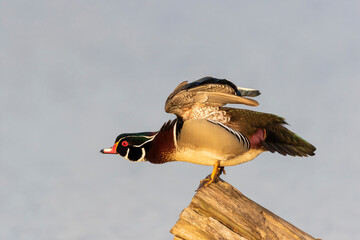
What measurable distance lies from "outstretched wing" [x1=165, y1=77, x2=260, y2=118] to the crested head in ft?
1.65

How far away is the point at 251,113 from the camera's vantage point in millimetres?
6387

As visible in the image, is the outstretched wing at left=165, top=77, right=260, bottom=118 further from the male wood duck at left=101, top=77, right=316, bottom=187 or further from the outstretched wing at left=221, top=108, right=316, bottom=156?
the outstretched wing at left=221, top=108, right=316, bottom=156

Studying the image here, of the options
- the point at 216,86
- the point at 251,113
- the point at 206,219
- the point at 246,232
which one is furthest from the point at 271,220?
the point at 216,86

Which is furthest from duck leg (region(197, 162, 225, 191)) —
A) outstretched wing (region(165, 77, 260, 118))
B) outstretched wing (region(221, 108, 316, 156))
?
outstretched wing (region(165, 77, 260, 118))

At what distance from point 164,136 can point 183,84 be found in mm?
706

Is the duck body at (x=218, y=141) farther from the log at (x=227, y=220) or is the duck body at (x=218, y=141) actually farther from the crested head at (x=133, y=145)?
the log at (x=227, y=220)

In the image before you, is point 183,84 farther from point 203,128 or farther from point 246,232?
point 246,232

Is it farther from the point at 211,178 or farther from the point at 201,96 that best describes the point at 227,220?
the point at 201,96

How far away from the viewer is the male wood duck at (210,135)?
608cm

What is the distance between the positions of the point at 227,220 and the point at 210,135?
3.41ft

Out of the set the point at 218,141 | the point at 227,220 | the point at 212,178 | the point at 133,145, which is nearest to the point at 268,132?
the point at 218,141

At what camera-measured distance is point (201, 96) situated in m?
6.13

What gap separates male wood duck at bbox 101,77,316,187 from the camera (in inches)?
239

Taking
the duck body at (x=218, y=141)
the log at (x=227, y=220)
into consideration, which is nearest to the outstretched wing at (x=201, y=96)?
the duck body at (x=218, y=141)
